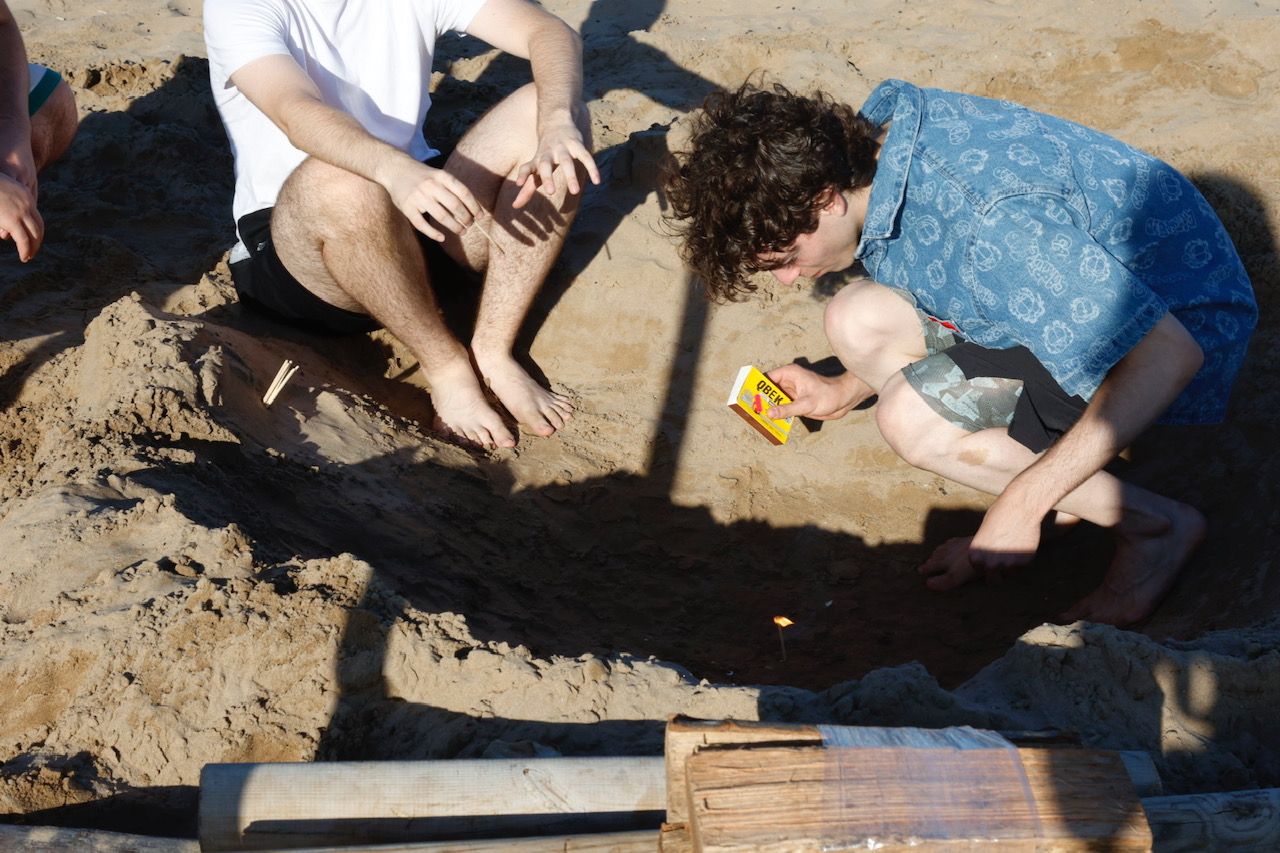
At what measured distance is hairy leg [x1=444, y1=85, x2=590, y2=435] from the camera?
10.7ft

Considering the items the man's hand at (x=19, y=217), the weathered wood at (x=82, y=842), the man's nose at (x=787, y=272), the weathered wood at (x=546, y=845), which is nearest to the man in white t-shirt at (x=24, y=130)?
the man's hand at (x=19, y=217)

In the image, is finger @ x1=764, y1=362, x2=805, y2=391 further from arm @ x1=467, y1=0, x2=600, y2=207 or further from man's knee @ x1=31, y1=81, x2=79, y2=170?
man's knee @ x1=31, y1=81, x2=79, y2=170

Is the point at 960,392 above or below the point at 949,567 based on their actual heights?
above

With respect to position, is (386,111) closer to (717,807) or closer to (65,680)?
(65,680)

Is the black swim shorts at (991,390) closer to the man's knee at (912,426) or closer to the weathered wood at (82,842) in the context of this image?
the man's knee at (912,426)

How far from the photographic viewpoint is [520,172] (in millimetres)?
3160

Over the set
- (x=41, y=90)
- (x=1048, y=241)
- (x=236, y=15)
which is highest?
(x=1048, y=241)

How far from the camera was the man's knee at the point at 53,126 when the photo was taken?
3.66m

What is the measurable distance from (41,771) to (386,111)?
7.31 feet

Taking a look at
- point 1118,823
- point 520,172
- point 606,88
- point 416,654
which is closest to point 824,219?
point 520,172

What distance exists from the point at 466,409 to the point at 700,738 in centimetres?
201

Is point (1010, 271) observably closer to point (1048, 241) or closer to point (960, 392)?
point (1048, 241)

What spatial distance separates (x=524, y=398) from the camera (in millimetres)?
3355

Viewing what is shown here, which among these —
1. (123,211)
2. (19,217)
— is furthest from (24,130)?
(123,211)
